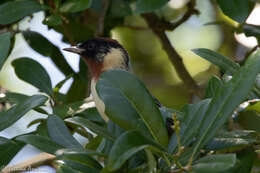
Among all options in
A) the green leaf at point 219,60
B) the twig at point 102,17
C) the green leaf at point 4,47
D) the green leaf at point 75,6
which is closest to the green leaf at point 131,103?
the green leaf at point 219,60

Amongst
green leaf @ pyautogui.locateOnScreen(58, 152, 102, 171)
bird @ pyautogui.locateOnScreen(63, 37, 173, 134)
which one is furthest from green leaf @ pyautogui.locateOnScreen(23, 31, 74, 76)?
green leaf @ pyautogui.locateOnScreen(58, 152, 102, 171)

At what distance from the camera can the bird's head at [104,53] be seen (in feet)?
14.5

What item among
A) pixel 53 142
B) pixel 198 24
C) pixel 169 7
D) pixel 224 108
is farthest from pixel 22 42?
pixel 224 108

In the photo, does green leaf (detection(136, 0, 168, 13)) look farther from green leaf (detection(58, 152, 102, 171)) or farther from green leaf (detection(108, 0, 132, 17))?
green leaf (detection(58, 152, 102, 171))

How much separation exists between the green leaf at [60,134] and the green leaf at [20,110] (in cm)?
11

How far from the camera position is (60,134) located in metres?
2.61

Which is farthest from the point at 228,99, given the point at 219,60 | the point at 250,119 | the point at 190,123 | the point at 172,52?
the point at 172,52

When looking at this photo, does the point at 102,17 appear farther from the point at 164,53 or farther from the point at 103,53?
the point at 164,53

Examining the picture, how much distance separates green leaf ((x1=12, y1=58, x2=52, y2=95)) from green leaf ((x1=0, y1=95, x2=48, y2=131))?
1034 mm

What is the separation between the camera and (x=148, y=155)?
2.24 m

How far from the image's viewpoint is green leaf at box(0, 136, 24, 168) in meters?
2.74

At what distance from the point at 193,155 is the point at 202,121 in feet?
0.57

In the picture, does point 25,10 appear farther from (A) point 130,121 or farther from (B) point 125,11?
(A) point 130,121

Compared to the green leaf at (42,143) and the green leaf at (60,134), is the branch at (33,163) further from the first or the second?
the green leaf at (42,143)
